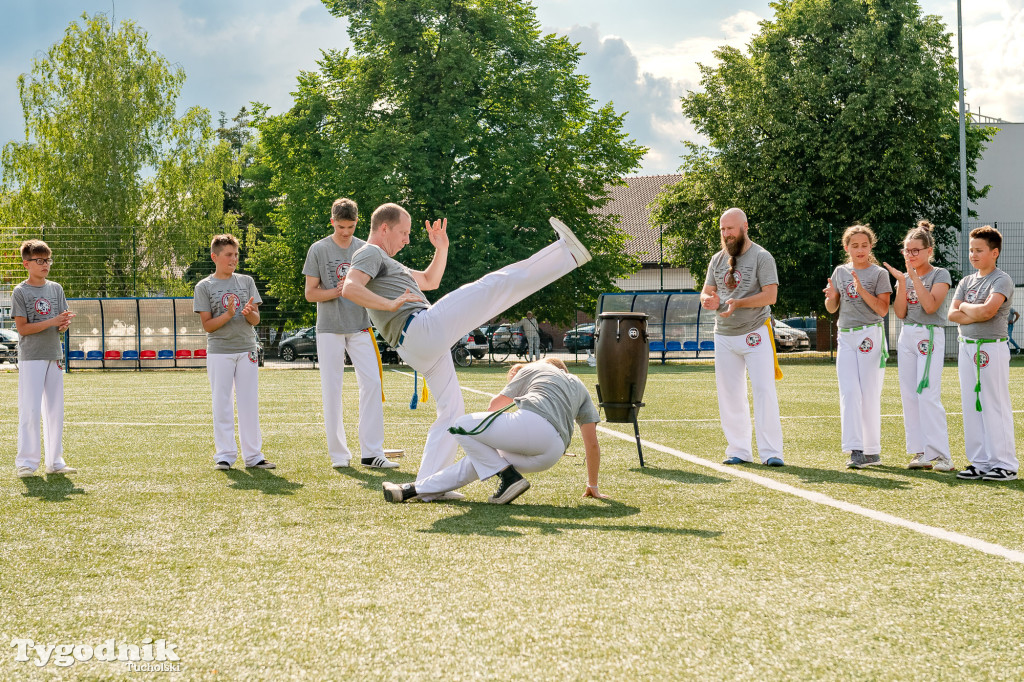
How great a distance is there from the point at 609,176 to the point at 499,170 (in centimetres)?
517

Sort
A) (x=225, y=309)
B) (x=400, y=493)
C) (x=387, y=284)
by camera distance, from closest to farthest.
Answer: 1. (x=400, y=493)
2. (x=387, y=284)
3. (x=225, y=309)

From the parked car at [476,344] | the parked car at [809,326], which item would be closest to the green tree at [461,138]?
the parked car at [476,344]

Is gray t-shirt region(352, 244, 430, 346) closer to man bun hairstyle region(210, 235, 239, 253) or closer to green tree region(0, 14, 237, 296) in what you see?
man bun hairstyle region(210, 235, 239, 253)

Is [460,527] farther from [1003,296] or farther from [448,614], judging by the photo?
[1003,296]

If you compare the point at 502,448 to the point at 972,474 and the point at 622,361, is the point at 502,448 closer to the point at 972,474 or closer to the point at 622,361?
the point at 622,361

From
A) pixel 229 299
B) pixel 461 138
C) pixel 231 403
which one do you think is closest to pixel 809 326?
pixel 461 138

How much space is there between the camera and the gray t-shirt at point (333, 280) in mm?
7238

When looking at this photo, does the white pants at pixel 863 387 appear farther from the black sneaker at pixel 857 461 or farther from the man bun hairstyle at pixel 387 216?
the man bun hairstyle at pixel 387 216

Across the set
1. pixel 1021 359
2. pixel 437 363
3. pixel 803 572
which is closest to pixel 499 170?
pixel 1021 359

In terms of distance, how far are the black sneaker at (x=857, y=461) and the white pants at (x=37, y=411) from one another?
5.79m

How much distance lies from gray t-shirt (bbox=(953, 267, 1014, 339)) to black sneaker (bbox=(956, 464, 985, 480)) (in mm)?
889

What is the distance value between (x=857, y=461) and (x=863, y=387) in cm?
58

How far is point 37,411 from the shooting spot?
276 inches

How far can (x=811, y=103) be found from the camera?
33688 millimetres
